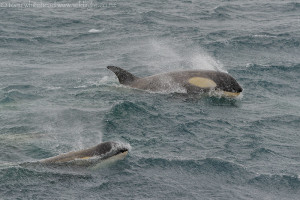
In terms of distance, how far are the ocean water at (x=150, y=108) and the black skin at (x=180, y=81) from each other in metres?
0.47

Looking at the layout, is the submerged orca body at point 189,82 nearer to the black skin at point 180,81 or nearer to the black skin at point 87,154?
the black skin at point 180,81

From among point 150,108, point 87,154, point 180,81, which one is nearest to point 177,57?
point 180,81

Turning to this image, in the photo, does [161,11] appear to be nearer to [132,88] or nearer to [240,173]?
[132,88]

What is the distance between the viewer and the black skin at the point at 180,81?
77.1 feet

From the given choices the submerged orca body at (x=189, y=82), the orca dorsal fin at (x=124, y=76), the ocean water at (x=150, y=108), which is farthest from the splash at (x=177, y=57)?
the submerged orca body at (x=189, y=82)

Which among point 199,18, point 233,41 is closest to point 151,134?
point 233,41

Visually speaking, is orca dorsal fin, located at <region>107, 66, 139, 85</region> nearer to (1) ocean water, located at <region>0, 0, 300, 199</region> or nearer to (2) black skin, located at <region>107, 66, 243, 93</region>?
(2) black skin, located at <region>107, 66, 243, 93</region>

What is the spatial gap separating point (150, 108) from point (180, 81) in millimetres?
2464

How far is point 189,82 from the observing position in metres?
24.0

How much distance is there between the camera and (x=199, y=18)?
43594 millimetres

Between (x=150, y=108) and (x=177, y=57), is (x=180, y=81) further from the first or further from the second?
(x=177, y=57)

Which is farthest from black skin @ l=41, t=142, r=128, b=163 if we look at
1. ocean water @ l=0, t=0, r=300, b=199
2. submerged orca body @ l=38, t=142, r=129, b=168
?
ocean water @ l=0, t=0, r=300, b=199

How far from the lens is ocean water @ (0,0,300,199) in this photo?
1580 cm

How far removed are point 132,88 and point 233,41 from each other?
12689 millimetres
